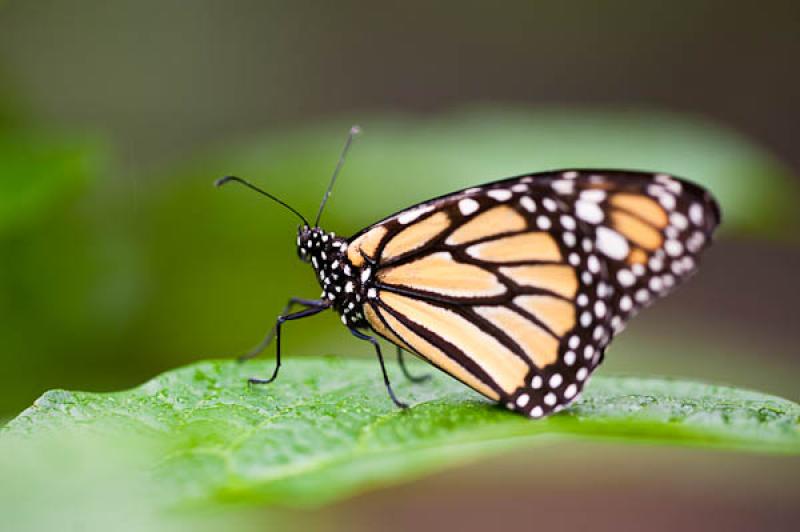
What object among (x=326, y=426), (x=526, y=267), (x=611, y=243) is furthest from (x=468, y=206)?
(x=326, y=426)

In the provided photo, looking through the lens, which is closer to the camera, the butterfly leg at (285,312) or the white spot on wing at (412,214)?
the white spot on wing at (412,214)

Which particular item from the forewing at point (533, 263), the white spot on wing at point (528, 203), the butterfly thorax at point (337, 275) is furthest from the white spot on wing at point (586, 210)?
the butterfly thorax at point (337, 275)

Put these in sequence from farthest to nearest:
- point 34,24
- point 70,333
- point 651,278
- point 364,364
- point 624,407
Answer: point 34,24 < point 70,333 < point 364,364 < point 651,278 < point 624,407

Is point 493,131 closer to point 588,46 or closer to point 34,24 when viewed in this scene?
point 34,24

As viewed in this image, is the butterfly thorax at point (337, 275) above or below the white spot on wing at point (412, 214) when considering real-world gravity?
below

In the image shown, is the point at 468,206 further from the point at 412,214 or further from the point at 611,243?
the point at 611,243

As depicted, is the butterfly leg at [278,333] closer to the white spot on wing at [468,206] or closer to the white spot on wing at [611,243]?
the white spot on wing at [468,206]

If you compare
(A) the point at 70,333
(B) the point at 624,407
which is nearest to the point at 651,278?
(B) the point at 624,407
